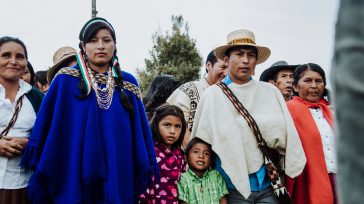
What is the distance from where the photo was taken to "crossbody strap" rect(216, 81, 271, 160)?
434 centimetres

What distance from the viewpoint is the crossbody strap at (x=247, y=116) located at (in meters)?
4.34

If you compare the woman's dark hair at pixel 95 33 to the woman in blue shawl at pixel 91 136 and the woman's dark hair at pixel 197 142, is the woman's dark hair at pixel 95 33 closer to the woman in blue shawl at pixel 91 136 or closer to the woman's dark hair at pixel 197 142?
the woman in blue shawl at pixel 91 136

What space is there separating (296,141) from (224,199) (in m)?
0.85

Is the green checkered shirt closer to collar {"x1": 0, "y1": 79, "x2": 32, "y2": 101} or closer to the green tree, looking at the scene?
collar {"x1": 0, "y1": 79, "x2": 32, "y2": 101}

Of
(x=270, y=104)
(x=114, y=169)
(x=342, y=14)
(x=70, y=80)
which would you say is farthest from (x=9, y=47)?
(x=342, y=14)

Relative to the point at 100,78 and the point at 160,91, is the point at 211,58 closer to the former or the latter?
the point at 160,91

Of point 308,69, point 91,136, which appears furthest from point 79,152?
point 308,69

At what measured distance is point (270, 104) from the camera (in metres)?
4.57

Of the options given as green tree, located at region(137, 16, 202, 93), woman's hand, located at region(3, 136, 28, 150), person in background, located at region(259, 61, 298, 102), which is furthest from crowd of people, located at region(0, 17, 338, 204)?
green tree, located at region(137, 16, 202, 93)

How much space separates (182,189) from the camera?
4641 millimetres

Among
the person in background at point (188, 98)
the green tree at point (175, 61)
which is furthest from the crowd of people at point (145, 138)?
Result: the green tree at point (175, 61)

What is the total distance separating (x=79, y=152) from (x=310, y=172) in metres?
2.27

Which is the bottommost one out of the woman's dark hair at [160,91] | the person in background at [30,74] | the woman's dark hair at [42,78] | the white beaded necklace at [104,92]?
the white beaded necklace at [104,92]

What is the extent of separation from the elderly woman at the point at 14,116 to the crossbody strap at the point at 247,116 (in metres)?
1.74
